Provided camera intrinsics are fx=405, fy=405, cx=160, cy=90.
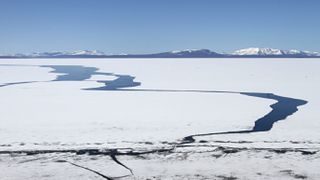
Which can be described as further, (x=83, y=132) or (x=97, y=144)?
(x=83, y=132)

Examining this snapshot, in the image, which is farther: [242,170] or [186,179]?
[242,170]

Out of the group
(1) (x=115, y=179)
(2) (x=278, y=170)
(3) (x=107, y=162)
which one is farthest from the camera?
(3) (x=107, y=162)

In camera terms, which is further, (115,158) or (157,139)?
(157,139)

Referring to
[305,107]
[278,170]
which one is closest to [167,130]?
[278,170]

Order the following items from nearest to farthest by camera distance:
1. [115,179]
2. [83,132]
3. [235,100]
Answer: [115,179] → [83,132] → [235,100]

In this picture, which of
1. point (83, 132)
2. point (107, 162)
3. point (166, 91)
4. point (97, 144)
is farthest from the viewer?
point (166, 91)

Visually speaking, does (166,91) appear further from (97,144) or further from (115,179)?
(115,179)

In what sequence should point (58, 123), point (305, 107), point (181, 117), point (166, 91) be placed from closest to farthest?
point (58, 123), point (181, 117), point (305, 107), point (166, 91)

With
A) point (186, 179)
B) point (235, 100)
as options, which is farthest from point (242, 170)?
point (235, 100)

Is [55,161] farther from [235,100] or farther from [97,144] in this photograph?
[235,100]
